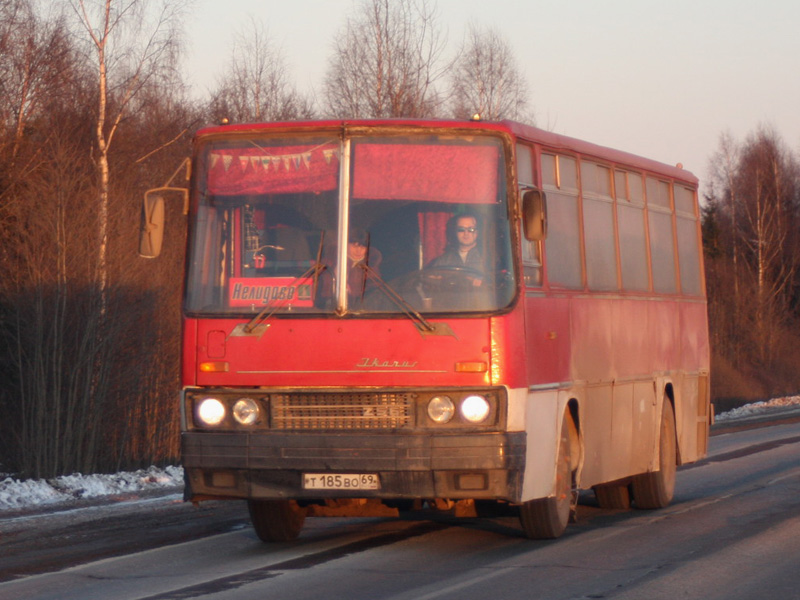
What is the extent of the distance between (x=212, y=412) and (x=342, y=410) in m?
0.92

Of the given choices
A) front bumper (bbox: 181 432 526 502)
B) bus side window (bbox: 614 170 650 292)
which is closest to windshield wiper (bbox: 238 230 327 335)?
front bumper (bbox: 181 432 526 502)

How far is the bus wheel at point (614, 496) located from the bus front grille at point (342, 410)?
15.1 ft

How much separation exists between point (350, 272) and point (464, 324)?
84cm

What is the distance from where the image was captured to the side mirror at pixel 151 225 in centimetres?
912

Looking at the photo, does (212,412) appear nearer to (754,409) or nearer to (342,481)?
(342,481)

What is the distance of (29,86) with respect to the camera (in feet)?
92.0

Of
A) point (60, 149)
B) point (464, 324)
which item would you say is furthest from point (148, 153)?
point (464, 324)

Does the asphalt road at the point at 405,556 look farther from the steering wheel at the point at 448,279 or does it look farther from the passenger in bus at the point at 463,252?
the passenger in bus at the point at 463,252

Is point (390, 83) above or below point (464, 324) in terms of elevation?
above

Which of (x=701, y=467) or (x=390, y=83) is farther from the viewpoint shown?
(x=390, y=83)

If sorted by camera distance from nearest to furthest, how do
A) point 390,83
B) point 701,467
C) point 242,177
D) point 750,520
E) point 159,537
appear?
point 242,177, point 159,537, point 750,520, point 701,467, point 390,83

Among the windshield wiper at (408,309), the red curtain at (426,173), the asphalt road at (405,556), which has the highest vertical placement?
the red curtain at (426,173)

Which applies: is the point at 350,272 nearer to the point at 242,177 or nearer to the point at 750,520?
the point at 242,177

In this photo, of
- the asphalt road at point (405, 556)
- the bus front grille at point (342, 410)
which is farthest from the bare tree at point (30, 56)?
the bus front grille at point (342, 410)
